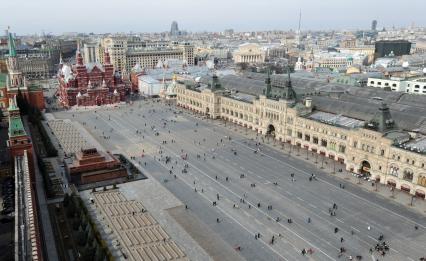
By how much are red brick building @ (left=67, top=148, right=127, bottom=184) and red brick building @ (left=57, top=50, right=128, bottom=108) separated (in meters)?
87.2

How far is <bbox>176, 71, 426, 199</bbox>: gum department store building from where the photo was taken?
8069 centimetres

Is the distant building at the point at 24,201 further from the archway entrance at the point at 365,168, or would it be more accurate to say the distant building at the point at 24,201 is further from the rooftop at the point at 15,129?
the archway entrance at the point at 365,168

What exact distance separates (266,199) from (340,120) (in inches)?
1601

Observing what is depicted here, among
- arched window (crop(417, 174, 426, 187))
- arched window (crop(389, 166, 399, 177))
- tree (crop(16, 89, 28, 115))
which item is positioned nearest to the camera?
arched window (crop(417, 174, 426, 187))

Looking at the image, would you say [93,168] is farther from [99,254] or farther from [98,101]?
[98,101]

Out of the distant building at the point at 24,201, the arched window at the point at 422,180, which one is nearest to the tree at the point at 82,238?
the distant building at the point at 24,201

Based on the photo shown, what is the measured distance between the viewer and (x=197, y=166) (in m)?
92.9

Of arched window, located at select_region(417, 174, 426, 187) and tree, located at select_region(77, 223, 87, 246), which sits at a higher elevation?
arched window, located at select_region(417, 174, 426, 187)

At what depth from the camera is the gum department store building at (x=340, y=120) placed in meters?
80.7

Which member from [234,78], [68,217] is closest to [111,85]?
[234,78]

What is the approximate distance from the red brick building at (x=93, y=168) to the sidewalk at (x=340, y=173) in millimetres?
44451

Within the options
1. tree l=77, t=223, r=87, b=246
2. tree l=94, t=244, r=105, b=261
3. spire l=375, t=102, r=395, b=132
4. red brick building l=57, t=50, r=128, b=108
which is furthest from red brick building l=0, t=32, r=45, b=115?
spire l=375, t=102, r=395, b=132

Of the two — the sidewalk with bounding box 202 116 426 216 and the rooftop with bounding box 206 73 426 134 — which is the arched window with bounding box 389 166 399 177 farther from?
the rooftop with bounding box 206 73 426 134

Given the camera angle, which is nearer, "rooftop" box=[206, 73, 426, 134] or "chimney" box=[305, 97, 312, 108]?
"rooftop" box=[206, 73, 426, 134]
